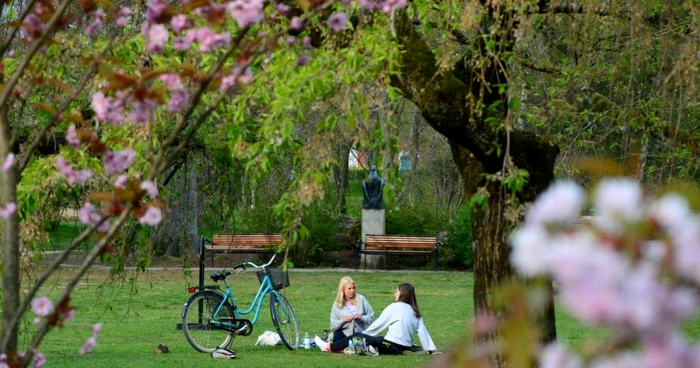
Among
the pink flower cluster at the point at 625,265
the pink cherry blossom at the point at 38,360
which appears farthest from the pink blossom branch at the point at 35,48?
the pink flower cluster at the point at 625,265

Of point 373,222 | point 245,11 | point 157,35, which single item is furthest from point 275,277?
point 373,222

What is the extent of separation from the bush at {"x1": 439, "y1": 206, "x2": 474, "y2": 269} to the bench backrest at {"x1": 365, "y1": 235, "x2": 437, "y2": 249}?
1.87 feet

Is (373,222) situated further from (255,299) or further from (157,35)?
(157,35)

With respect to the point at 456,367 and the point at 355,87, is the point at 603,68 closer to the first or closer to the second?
the point at 355,87

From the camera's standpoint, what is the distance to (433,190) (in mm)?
37281

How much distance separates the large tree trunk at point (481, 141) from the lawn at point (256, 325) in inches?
24.8

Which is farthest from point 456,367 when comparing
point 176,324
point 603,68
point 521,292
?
point 176,324

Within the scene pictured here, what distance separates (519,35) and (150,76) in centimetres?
282

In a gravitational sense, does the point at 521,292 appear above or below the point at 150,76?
below

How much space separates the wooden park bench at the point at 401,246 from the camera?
85.6 ft

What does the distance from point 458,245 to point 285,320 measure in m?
14.3

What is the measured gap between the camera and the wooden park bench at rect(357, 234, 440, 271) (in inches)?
1027

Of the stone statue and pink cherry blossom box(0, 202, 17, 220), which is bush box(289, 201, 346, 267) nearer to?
the stone statue

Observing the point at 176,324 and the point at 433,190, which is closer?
the point at 176,324
